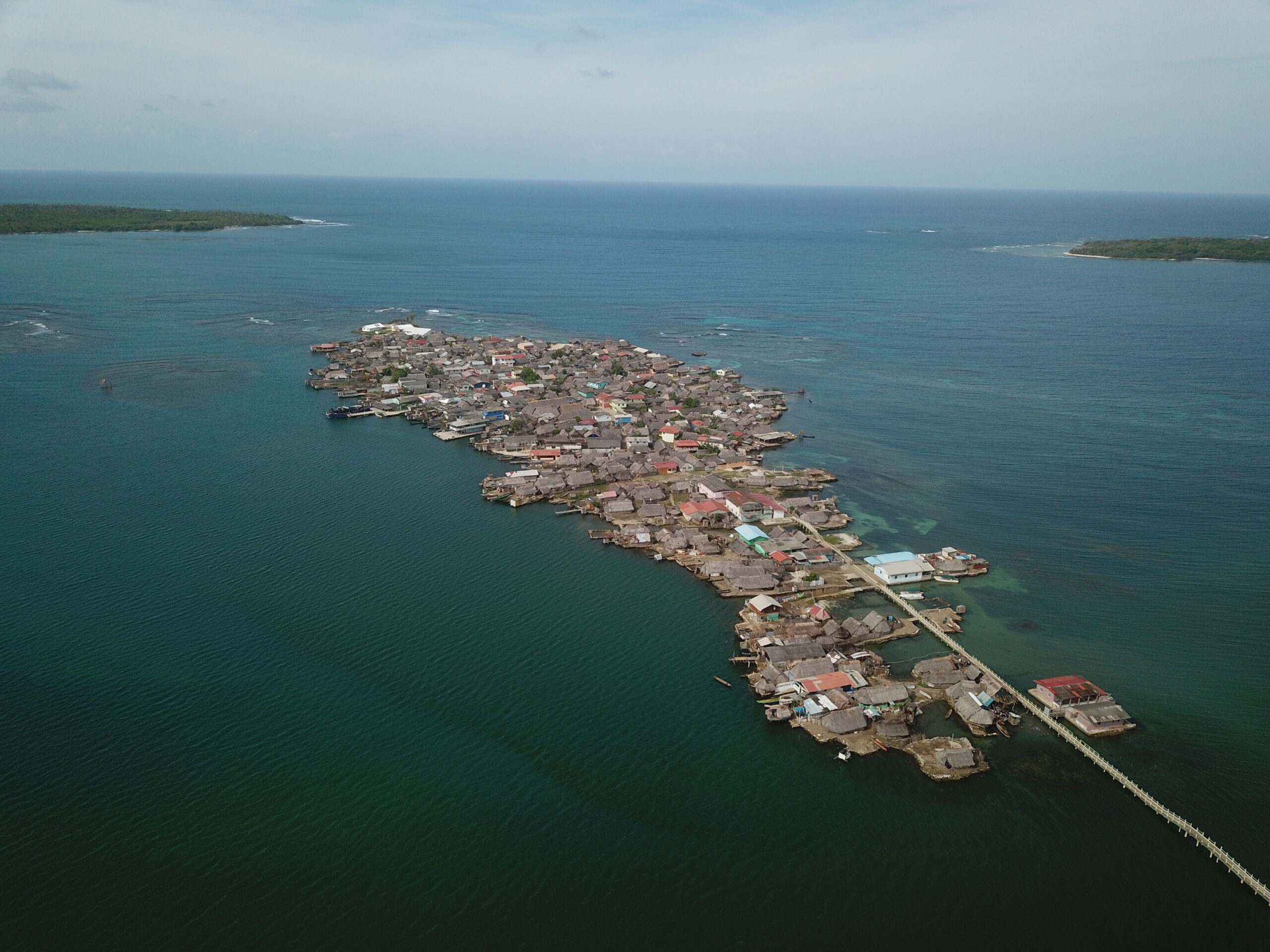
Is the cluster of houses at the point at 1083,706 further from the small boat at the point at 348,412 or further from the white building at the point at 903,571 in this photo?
the small boat at the point at 348,412

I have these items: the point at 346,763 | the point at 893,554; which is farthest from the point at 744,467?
the point at 346,763

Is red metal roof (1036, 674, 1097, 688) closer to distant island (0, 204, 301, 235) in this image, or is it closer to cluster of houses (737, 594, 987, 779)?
cluster of houses (737, 594, 987, 779)

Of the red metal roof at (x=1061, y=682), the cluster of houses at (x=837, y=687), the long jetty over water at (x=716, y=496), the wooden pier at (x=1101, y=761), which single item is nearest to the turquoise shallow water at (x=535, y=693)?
the wooden pier at (x=1101, y=761)

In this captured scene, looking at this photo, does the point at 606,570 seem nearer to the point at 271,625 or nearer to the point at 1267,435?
the point at 271,625

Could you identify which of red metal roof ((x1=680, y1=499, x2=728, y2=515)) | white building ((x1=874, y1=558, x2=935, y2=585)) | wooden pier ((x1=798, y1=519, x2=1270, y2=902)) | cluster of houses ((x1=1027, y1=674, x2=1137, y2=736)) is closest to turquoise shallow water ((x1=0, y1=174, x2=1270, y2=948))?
wooden pier ((x1=798, y1=519, x2=1270, y2=902))

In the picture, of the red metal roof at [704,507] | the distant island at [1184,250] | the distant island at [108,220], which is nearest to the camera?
the red metal roof at [704,507]

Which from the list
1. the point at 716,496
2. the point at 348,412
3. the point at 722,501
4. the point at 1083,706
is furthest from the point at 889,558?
the point at 348,412
